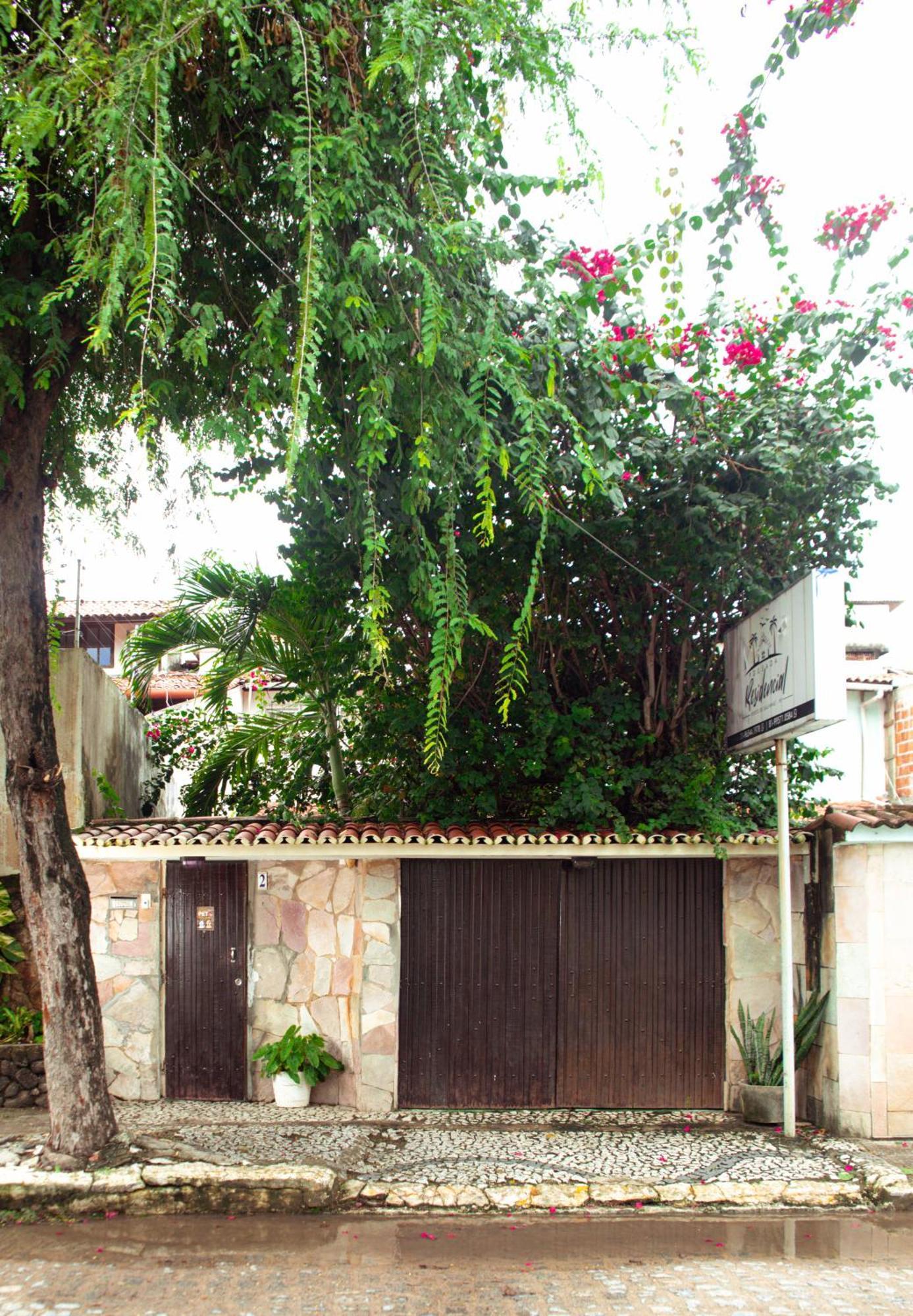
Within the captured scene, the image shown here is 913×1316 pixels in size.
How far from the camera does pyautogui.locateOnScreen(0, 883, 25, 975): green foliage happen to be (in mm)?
9609

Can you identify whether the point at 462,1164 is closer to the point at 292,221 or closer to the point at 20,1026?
the point at 20,1026

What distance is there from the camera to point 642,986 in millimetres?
9078

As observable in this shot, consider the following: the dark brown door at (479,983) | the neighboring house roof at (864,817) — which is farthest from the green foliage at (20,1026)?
the neighboring house roof at (864,817)

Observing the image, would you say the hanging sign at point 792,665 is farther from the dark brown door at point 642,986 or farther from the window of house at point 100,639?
the window of house at point 100,639

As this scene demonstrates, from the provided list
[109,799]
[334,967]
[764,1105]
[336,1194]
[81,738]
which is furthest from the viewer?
[109,799]

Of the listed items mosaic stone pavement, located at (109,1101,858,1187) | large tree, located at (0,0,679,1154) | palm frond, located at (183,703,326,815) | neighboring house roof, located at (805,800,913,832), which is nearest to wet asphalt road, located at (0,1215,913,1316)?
mosaic stone pavement, located at (109,1101,858,1187)

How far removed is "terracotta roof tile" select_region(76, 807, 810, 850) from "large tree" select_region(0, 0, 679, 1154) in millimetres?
1728

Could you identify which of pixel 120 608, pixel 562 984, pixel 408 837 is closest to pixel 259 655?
pixel 408 837

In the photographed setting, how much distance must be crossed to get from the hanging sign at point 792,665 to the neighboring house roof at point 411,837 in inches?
36.9

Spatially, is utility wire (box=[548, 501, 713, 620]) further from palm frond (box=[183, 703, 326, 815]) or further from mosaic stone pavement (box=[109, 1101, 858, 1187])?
mosaic stone pavement (box=[109, 1101, 858, 1187])

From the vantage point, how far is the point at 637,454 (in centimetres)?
897

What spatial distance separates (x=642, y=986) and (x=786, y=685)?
3056 millimetres

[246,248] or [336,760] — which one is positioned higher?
[246,248]

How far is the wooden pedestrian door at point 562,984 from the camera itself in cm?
898
